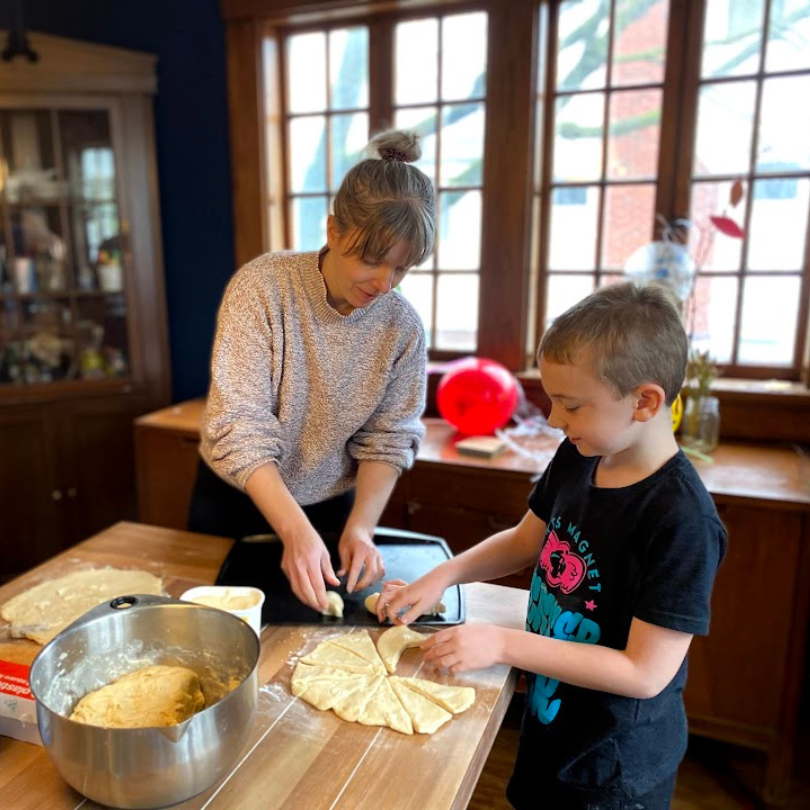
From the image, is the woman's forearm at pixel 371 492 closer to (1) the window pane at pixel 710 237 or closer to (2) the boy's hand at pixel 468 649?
(2) the boy's hand at pixel 468 649

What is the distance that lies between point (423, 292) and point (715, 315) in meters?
1.02

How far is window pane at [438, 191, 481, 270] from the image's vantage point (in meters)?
2.54

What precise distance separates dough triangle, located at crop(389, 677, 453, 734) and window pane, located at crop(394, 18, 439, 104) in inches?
86.7

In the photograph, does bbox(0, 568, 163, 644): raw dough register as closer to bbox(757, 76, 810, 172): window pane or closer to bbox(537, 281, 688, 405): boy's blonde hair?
bbox(537, 281, 688, 405): boy's blonde hair

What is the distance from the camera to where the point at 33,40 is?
2.51 m

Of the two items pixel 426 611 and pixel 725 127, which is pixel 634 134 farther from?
pixel 426 611

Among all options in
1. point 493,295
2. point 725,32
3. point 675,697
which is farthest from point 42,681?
point 725,32

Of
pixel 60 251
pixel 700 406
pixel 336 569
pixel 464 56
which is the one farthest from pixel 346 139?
pixel 336 569

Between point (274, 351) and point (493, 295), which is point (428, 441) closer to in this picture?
point (493, 295)

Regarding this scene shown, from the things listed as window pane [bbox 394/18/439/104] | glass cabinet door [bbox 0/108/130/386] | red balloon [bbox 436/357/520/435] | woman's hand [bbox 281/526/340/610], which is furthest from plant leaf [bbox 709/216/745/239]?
glass cabinet door [bbox 0/108/130/386]

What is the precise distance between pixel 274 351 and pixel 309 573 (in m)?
0.40

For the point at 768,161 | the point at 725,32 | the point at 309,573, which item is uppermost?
the point at 725,32

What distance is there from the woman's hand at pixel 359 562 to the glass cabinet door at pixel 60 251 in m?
2.01

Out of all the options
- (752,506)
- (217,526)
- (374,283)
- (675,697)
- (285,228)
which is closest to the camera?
(675,697)
